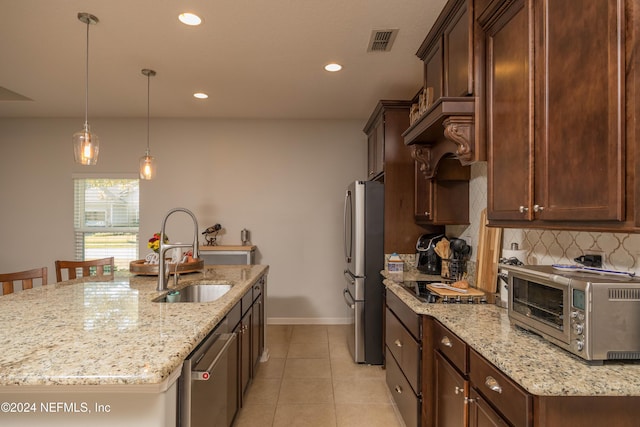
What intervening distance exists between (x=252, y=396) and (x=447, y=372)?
1659 millimetres

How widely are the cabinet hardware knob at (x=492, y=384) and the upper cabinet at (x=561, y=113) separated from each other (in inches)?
24.4

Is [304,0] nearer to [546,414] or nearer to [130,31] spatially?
[130,31]

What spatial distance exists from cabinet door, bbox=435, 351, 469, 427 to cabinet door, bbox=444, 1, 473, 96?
1.40 m

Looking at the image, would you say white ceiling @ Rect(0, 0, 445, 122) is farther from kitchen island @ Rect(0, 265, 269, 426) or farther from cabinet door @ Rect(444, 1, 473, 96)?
kitchen island @ Rect(0, 265, 269, 426)

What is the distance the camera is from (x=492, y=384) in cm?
129

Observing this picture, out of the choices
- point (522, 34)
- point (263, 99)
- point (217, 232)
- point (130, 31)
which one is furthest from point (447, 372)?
point (217, 232)

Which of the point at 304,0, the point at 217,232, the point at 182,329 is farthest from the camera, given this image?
the point at 217,232

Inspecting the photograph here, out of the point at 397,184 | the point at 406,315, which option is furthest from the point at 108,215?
the point at 406,315

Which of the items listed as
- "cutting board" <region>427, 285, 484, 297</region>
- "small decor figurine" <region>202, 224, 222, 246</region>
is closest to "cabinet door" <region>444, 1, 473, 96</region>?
"cutting board" <region>427, 285, 484, 297</region>

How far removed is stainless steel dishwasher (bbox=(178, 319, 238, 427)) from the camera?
4.31 feet

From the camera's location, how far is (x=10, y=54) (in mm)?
2898

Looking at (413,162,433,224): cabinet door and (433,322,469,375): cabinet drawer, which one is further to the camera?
(413,162,433,224): cabinet door

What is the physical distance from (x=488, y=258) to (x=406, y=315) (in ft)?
2.26

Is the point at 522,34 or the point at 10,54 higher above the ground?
the point at 10,54
